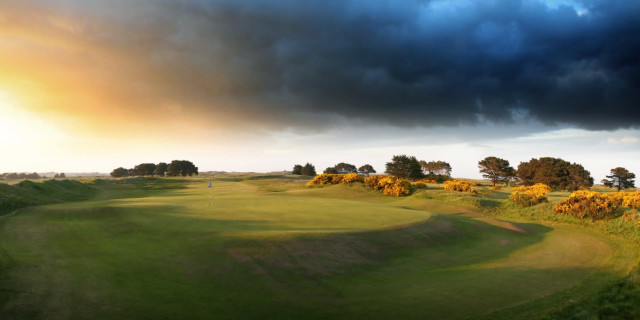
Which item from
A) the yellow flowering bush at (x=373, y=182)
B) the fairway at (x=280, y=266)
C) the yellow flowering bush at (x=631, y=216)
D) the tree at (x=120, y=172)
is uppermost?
the tree at (x=120, y=172)

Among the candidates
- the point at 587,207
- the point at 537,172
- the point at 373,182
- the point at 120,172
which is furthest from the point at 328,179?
the point at 120,172

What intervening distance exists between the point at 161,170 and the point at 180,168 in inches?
371

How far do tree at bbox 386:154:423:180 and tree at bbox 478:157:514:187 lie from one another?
16307 mm

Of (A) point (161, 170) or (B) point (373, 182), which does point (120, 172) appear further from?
(B) point (373, 182)

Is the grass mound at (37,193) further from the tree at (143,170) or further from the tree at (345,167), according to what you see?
the tree at (345,167)

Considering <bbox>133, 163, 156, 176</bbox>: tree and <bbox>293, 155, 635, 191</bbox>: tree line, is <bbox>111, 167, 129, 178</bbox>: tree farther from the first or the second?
<bbox>293, 155, 635, 191</bbox>: tree line

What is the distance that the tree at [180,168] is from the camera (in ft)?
432

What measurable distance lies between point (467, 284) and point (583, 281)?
15.4ft

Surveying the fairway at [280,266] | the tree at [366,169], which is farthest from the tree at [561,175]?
the fairway at [280,266]

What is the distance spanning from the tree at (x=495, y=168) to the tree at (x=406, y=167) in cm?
1631

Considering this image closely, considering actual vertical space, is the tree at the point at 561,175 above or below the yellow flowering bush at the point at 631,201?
above

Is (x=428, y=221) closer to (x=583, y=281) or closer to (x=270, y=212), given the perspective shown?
(x=583, y=281)

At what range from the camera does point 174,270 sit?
1118 centimetres

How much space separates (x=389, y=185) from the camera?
44.7 m
